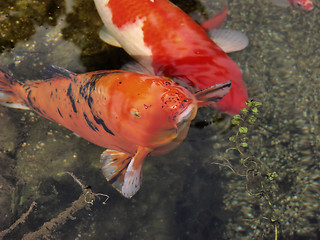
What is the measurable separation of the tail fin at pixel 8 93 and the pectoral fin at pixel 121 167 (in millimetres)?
1219

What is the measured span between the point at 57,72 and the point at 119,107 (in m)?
0.82

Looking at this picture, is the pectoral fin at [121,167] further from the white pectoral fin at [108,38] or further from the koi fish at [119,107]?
the white pectoral fin at [108,38]

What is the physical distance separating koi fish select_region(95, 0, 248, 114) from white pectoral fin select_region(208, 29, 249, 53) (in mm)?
273

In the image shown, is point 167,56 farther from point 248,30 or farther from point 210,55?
point 248,30

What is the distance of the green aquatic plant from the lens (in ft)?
9.75

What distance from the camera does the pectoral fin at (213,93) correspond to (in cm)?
252

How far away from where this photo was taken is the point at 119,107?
8.43 feet

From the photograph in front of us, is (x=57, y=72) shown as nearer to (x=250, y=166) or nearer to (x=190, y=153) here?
(x=190, y=153)

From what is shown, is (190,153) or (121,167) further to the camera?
(190,153)

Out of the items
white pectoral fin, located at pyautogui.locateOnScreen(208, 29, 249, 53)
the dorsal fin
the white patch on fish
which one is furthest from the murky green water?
the dorsal fin

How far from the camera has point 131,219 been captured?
3.22 metres

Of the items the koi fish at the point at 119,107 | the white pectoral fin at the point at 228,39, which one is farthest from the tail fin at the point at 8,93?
the white pectoral fin at the point at 228,39

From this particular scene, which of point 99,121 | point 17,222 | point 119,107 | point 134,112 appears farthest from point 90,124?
point 17,222

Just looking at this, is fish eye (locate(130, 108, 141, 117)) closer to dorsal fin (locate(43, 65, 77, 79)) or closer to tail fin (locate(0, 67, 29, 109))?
dorsal fin (locate(43, 65, 77, 79))
